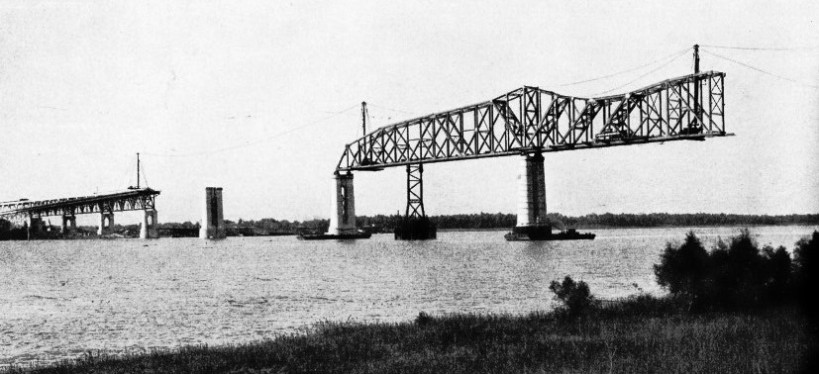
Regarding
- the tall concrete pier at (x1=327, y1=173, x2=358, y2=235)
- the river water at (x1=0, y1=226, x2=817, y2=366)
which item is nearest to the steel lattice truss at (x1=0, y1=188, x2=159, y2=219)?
the tall concrete pier at (x1=327, y1=173, x2=358, y2=235)

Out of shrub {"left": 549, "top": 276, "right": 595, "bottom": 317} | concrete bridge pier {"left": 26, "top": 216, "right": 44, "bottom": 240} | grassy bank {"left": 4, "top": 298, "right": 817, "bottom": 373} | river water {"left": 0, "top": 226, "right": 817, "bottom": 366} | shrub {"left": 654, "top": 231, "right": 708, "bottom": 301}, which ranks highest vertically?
concrete bridge pier {"left": 26, "top": 216, "right": 44, "bottom": 240}

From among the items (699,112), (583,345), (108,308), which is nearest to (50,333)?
(108,308)

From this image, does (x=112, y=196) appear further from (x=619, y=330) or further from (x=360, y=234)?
(x=619, y=330)

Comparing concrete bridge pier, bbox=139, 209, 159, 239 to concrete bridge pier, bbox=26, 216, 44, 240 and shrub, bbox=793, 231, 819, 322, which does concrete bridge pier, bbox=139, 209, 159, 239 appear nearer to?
concrete bridge pier, bbox=26, 216, 44, 240

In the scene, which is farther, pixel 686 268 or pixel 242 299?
pixel 242 299

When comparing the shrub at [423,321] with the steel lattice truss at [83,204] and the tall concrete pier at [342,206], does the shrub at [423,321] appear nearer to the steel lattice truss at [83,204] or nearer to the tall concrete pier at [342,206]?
the tall concrete pier at [342,206]

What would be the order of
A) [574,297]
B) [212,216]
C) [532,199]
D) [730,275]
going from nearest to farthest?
[574,297] < [730,275] < [532,199] < [212,216]

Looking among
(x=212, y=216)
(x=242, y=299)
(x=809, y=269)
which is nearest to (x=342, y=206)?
(x=212, y=216)

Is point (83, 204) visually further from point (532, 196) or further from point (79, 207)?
point (532, 196)
